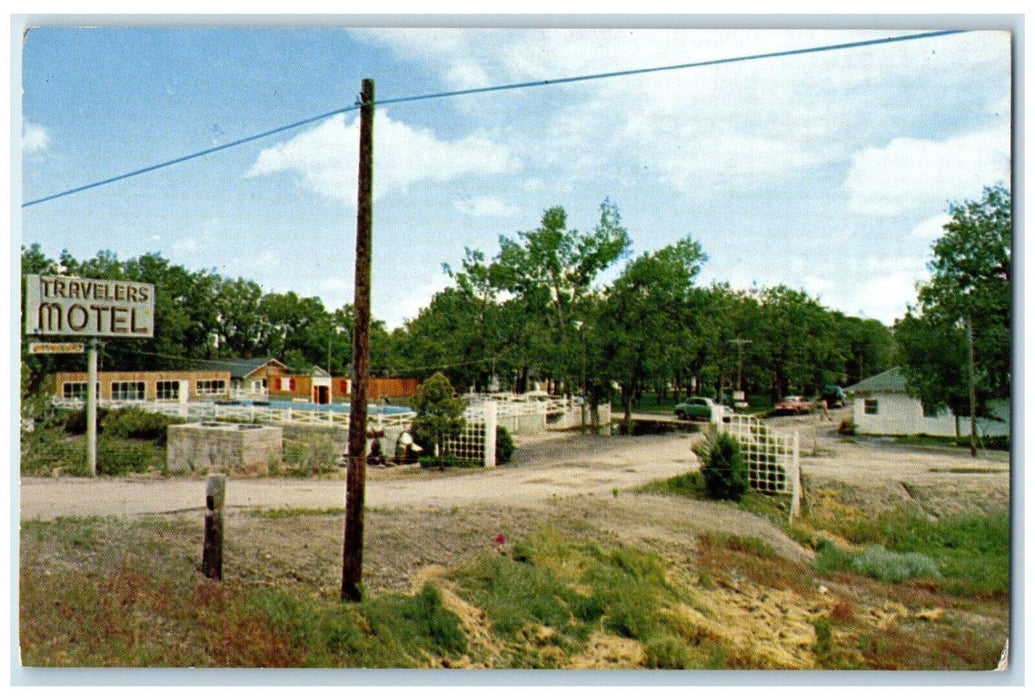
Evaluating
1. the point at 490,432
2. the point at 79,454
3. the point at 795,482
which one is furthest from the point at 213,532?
the point at 795,482

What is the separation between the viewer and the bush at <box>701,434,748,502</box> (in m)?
4.73

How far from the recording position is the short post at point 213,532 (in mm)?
4301

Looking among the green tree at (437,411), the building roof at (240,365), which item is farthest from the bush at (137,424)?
the green tree at (437,411)

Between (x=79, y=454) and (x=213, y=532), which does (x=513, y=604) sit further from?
(x=79, y=454)

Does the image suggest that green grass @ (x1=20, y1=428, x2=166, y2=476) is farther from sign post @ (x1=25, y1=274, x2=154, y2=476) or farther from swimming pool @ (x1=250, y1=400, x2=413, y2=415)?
swimming pool @ (x1=250, y1=400, x2=413, y2=415)

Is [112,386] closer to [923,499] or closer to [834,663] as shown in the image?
[834,663]

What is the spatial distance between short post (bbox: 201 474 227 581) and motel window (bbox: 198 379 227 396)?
68 centimetres

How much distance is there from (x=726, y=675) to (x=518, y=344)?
2438 millimetres

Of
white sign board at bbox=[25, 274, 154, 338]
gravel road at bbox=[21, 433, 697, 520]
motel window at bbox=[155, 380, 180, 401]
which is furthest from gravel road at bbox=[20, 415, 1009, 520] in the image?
white sign board at bbox=[25, 274, 154, 338]

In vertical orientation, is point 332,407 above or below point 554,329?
below

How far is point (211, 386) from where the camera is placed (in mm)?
4805

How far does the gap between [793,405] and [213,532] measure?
12.8 feet

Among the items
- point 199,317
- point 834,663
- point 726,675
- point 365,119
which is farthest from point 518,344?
point 834,663

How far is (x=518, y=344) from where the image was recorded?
15.7ft
